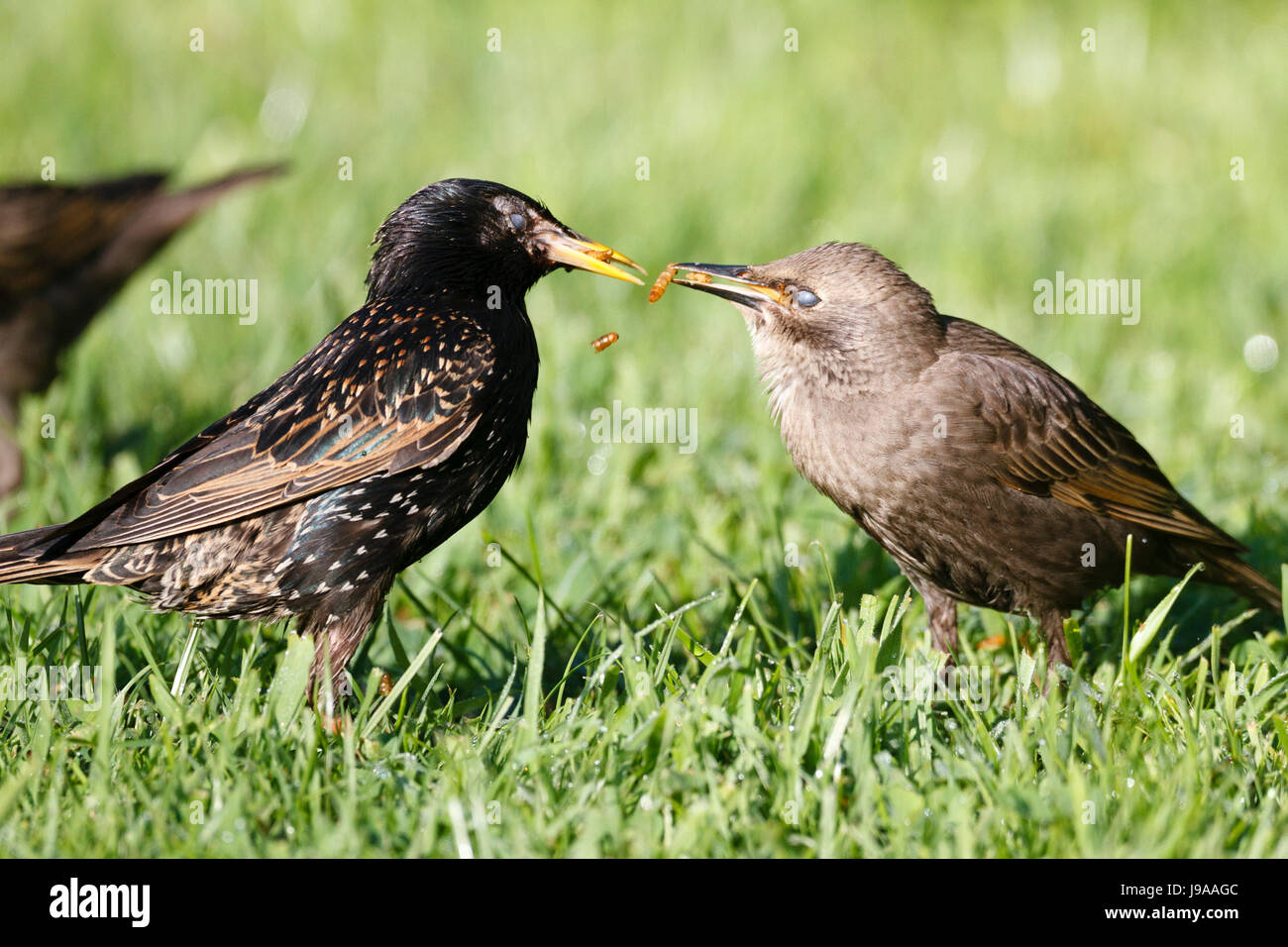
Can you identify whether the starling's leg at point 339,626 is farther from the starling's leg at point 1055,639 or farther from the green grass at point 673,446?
the starling's leg at point 1055,639

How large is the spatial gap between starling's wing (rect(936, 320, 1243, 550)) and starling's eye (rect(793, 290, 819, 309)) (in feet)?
1.42

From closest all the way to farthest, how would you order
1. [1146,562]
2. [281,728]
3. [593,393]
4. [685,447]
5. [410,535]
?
[281,728], [410,535], [1146,562], [685,447], [593,393]

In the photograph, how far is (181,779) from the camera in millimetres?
3270

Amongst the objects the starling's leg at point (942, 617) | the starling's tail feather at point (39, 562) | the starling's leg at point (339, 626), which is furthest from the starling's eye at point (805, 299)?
the starling's tail feather at point (39, 562)

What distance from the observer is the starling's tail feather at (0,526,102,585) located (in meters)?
3.84

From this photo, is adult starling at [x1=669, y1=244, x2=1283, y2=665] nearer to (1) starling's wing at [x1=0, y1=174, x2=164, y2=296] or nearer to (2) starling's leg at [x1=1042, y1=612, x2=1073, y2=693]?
(2) starling's leg at [x1=1042, y1=612, x2=1073, y2=693]

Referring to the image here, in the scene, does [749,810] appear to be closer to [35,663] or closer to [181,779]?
[181,779]

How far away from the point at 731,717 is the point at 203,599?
1568 millimetres

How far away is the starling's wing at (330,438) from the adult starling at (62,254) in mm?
2377

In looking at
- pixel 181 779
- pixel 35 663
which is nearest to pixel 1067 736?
pixel 181 779

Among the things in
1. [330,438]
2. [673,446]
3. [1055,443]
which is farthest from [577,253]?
[673,446]

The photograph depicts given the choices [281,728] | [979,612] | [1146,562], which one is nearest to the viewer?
[281,728]

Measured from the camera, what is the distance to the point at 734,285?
4.27 meters

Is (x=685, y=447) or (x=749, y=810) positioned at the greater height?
(x=685, y=447)
